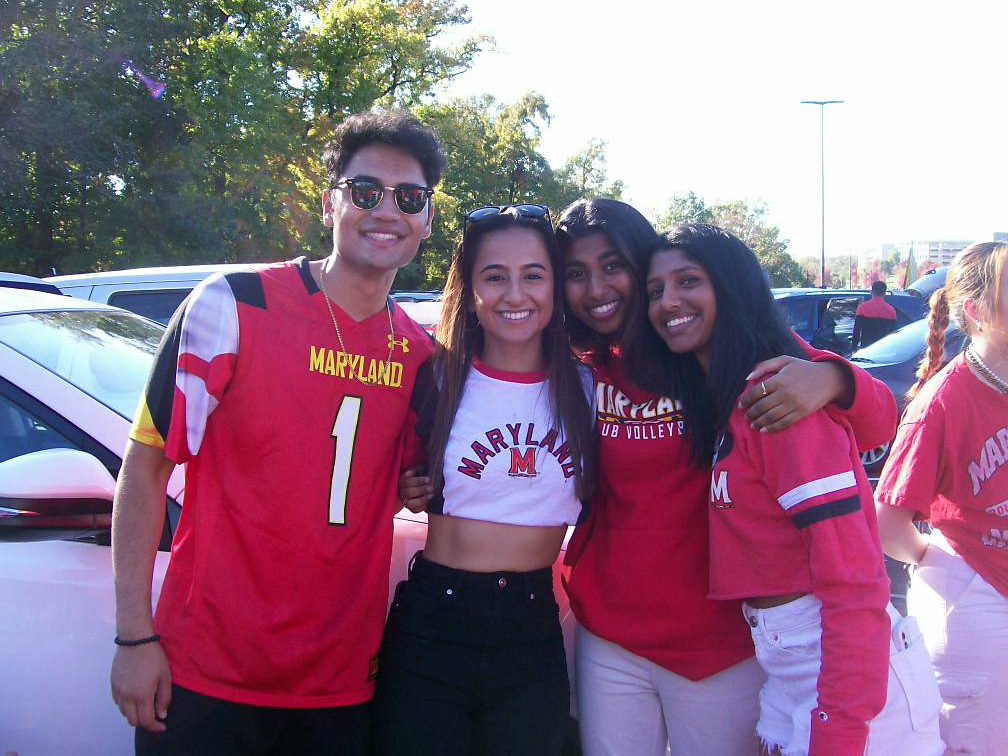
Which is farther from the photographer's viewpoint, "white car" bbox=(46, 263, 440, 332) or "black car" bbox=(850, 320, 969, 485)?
"white car" bbox=(46, 263, 440, 332)

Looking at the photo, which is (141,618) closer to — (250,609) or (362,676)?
(250,609)

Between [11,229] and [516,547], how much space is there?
20798 mm

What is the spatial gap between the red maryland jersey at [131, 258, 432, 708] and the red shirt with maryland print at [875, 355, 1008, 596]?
155cm

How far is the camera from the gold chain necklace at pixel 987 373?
2350 mm

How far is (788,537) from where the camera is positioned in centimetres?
189

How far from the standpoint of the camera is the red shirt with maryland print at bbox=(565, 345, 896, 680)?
2.07 metres

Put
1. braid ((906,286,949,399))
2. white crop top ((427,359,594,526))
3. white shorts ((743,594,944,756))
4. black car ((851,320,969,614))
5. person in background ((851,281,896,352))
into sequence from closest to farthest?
1. white shorts ((743,594,944,756))
2. white crop top ((427,359,594,526))
3. braid ((906,286,949,399))
4. black car ((851,320,969,614))
5. person in background ((851,281,896,352))

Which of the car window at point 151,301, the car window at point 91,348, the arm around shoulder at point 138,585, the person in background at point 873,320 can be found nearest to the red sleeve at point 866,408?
the arm around shoulder at point 138,585

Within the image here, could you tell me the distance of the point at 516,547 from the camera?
2.16m

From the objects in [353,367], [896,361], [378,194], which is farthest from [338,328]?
[896,361]

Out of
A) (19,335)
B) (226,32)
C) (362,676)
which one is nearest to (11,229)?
(226,32)

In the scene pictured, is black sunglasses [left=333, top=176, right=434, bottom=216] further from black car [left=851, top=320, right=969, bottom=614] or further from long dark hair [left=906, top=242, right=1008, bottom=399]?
black car [left=851, top=320, right=969, bottom=614]

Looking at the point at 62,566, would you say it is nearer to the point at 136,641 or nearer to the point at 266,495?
the point at 136,641

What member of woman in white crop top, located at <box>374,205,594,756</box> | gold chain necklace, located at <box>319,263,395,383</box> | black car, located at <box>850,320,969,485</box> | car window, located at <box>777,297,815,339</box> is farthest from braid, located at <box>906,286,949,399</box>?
car window, located at <box>777,297,815,339</box>
